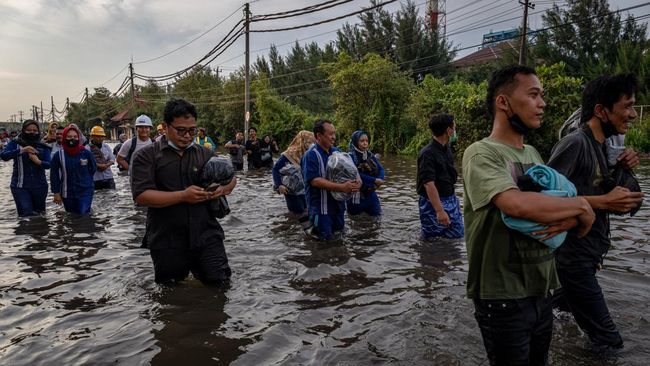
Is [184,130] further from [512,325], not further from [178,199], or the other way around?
[512,325]

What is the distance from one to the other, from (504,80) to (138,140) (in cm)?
897

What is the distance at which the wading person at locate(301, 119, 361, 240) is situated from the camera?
599 cm

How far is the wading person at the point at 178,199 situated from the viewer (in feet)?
13.4

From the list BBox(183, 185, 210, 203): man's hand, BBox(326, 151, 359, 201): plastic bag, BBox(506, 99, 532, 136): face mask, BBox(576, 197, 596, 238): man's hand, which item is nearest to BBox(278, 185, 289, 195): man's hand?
BBox(326, 151, 359, 201): plastic bag

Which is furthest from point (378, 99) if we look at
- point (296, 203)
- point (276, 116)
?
point (296, 203)

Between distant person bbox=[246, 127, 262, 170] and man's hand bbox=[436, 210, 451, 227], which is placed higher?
distant person bbox=[246, 127, 262, 170]

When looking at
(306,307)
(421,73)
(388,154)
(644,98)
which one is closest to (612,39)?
(644,98)

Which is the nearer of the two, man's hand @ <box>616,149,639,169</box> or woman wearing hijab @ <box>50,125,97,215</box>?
man's hand @ <box>616,149,639,169</box>

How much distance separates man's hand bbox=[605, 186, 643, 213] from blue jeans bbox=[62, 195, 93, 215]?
8497 millimetres

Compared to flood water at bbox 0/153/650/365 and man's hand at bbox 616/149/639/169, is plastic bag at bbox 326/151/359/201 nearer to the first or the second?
flood water at bbox 0/153/650/365

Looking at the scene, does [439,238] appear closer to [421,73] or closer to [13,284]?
[13,284]

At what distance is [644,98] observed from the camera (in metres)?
26.0

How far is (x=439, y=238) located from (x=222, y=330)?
3.50 meters

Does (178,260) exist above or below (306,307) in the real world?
above
